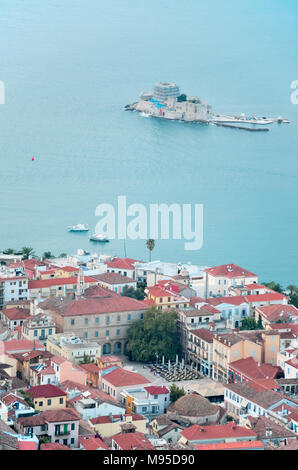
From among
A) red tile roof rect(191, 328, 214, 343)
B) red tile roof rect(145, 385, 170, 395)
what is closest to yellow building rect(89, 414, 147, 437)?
red tile roof rect(145, 385, 170, 395)

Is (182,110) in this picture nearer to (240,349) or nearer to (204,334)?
(204,334)

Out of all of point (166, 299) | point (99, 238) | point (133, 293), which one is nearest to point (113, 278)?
point (133, 293)

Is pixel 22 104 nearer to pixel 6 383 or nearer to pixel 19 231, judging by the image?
pixel 19 231

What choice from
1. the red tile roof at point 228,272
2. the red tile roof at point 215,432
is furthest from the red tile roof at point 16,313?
the red tile roof at point 215,432

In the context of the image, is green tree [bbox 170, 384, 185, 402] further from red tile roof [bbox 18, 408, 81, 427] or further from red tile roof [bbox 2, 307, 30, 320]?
red tile roof [bbox 2, 307, 30, 320]

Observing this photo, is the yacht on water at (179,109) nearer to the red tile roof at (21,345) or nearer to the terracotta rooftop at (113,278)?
the terracotta rooftop at (113,278)

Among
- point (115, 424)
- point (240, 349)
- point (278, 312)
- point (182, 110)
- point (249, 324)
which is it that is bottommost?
point (115, 424)
